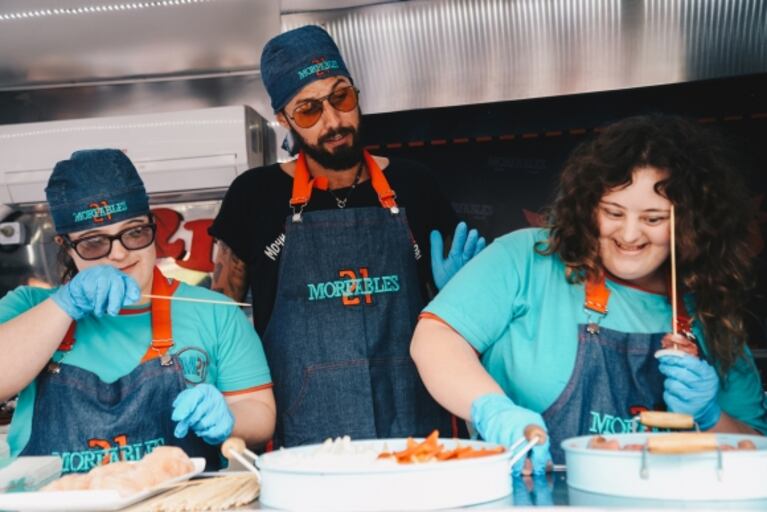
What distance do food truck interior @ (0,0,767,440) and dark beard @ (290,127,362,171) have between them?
53.9 inches

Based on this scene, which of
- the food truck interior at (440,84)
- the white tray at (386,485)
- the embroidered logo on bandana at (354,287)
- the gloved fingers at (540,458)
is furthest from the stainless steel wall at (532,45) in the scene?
the white tray at (386,485)

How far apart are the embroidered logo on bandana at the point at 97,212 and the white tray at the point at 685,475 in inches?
51.1

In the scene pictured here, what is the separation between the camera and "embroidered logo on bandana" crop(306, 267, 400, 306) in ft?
8.08

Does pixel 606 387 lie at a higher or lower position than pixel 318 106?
lower

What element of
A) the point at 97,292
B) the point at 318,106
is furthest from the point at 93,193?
the point at 318,106

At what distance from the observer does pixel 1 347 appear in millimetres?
1852

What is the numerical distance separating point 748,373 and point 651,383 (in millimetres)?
253

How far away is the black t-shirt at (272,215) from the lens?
2.56 meters

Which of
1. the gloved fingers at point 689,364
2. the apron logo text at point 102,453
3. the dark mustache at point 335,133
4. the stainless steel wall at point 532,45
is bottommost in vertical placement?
the apron logo text at point 102,453

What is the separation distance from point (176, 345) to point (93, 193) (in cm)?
40

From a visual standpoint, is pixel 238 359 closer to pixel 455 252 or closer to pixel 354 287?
pixel 354 287

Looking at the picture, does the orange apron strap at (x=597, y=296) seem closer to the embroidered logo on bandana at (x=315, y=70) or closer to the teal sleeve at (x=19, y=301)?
the embroidered logo on bandana at (x=315, y=70)

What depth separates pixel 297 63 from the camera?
99.1 inches

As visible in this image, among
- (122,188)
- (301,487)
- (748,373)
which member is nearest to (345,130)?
(122,188)
